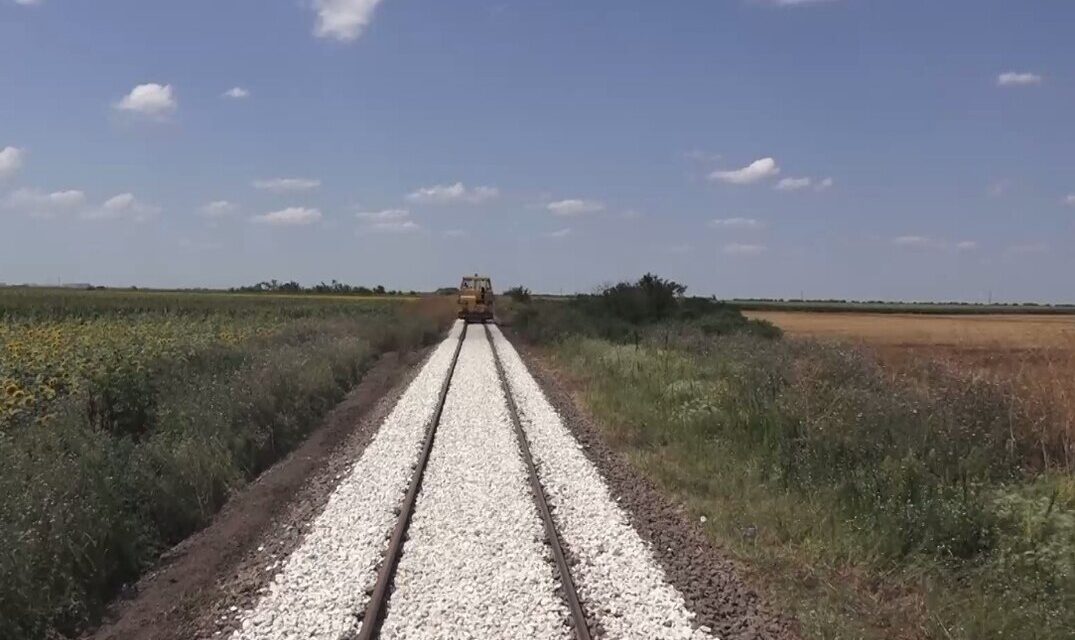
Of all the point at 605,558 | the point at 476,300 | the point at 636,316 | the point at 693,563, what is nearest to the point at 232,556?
the point at 605,558

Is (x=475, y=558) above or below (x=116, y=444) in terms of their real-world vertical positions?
below

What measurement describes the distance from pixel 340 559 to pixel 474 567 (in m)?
1.25

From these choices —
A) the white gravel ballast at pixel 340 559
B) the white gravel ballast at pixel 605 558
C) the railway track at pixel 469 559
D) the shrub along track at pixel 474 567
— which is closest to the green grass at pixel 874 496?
the shrub along track at pixel 474 567

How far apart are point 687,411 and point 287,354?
10.6 meters

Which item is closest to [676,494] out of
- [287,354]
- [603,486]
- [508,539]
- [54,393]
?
[603,486]

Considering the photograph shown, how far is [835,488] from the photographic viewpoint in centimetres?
1013

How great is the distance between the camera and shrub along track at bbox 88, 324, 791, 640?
6898 mm

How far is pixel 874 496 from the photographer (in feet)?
31.4

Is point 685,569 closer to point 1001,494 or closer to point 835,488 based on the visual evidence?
point 835,488

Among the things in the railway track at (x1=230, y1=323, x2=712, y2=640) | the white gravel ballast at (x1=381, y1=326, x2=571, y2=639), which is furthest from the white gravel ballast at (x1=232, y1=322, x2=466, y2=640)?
the white gravel ballast at (x1=381, y1=326, x2=571, y2=639)

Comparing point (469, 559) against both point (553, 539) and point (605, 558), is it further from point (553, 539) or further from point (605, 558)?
point (605, 558)

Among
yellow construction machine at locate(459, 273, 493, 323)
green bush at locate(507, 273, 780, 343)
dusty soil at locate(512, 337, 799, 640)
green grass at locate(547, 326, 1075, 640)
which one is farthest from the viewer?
yellow construction machine at locate(459, 273, 493, 323)

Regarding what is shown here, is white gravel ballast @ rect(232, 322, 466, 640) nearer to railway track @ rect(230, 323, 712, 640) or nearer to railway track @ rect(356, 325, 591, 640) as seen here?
railway track @ rect(230, 323, 712, 640)

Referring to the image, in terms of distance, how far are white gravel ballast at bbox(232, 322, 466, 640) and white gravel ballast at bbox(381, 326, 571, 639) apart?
1.02 ft
